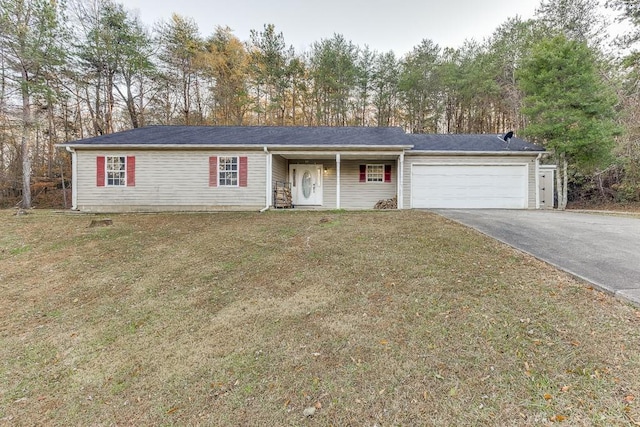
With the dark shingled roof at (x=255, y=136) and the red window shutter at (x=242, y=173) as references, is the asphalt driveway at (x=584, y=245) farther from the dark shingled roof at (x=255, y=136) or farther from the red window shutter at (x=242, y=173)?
the red window shutter at (x=242, y=173)

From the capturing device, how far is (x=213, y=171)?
11.0 m

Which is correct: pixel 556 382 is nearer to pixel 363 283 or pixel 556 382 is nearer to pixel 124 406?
pixel 363 283

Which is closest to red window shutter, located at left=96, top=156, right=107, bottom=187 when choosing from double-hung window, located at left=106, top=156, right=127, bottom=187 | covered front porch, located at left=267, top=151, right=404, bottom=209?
double-hung window, located at left=106, top=156, right=127, bottom=187

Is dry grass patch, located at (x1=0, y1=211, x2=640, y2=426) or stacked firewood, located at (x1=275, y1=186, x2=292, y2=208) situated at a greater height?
stacked firewood, located at (x1=275, y1=186, x2=292, y2=208)

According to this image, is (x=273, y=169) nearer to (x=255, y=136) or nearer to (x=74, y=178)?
(x=255, y=136)

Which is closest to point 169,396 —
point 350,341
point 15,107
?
point 350,341

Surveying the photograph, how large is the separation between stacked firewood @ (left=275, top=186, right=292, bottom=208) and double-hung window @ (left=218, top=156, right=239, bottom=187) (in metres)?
1.63

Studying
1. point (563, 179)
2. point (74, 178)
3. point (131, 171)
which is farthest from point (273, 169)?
point (563, 179)

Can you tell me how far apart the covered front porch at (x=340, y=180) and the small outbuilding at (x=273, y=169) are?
0.04m

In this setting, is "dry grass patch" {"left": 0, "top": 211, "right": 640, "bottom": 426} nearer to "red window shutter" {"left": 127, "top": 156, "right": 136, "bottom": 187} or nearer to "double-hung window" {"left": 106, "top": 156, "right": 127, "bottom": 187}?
"red window shutter" {"left": 127, "top": 156, "right": 136, "bottom": 187}

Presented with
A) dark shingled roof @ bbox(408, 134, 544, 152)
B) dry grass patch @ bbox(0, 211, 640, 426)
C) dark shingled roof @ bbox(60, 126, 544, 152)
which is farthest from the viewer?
dark shingled roof @ bbox(408, 134, 544, 152)

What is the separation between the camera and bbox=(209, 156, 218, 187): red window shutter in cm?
1102

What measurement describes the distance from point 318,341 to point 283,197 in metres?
9.17

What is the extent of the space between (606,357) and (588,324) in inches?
19.7
